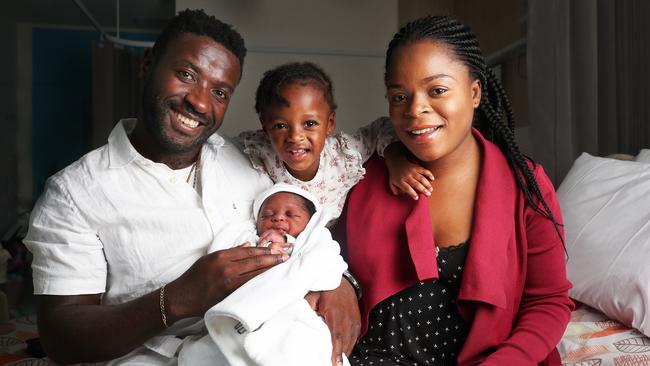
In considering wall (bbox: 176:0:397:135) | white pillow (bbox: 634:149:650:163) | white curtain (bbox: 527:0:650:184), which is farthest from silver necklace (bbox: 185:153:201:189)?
wall (bbox: 176:0:397:135)

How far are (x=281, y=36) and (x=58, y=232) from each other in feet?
9.02

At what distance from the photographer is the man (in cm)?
122

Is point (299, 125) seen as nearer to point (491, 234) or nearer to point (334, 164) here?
point (334, 164)

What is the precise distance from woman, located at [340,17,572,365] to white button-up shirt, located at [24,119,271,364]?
17.4 inches

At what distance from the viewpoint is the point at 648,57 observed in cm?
205

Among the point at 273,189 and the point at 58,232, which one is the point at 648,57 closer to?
the point at 273,189

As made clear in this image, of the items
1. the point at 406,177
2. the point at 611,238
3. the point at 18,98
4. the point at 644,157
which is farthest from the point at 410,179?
the point at 18,98

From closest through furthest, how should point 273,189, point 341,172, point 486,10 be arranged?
point 273,189
point 341,172
point 486,10

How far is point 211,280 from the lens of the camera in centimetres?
118

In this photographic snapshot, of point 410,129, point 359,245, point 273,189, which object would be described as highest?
point 410,129

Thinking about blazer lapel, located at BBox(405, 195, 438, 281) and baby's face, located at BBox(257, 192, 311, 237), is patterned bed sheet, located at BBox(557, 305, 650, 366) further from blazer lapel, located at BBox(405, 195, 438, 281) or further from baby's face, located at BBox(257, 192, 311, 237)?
baby's face, located at BBox(257, 192, 311, 237)

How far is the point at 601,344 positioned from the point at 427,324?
0.47 meters

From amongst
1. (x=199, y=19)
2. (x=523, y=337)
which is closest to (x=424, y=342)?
(x=523, y=337)

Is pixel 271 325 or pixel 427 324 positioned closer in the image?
pixel 271 325
